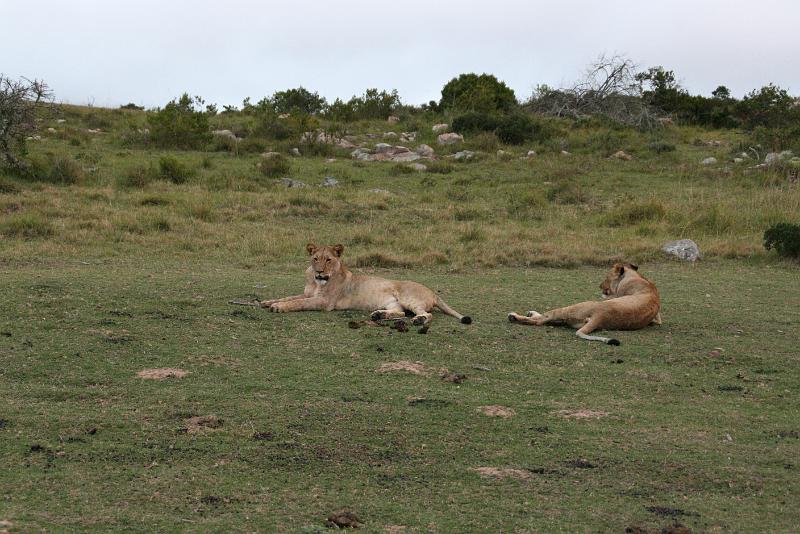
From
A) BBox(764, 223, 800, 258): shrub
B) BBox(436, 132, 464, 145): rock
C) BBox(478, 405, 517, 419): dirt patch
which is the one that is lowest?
BBox(478, 405, 517, 419): dirt patch

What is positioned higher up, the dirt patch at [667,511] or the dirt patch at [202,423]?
the dirt patch at [667,511]

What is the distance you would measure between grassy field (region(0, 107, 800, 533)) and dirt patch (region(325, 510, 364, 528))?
0.11m

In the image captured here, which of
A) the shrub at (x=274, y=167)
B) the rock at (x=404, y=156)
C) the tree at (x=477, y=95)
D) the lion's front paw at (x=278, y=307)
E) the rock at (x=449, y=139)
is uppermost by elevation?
the tree at (x=477, y=95)

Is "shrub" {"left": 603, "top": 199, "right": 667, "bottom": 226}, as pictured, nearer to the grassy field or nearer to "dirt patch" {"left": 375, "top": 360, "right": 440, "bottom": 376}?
the grassy field

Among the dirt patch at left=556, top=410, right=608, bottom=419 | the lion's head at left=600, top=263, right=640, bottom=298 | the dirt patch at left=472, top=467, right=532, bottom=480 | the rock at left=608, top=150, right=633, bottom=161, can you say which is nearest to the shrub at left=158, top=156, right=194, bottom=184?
the rock at left=608, top=150, right=633, bottom=161

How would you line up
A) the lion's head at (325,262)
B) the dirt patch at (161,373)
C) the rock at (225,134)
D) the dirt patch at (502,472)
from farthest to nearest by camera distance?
1. the rock at (225,134)
2. the lion's head at (325,262)
3. the dirt patch at (161,373)
4. the dirt patch at (502,472)

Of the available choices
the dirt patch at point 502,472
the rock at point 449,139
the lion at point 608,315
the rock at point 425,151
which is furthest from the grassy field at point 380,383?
the rock at point 449,139

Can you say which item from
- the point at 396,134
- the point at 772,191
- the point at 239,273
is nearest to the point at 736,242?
the point at 772,191

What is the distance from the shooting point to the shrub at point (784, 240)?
1497 cm

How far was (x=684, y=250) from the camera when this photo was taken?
15.2m

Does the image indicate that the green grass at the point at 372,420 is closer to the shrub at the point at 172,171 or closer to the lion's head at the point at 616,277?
the lion's head at the point at 616,277

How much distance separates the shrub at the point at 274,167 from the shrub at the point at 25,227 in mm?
7402

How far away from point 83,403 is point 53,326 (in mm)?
2308

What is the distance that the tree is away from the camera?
1315 inches
